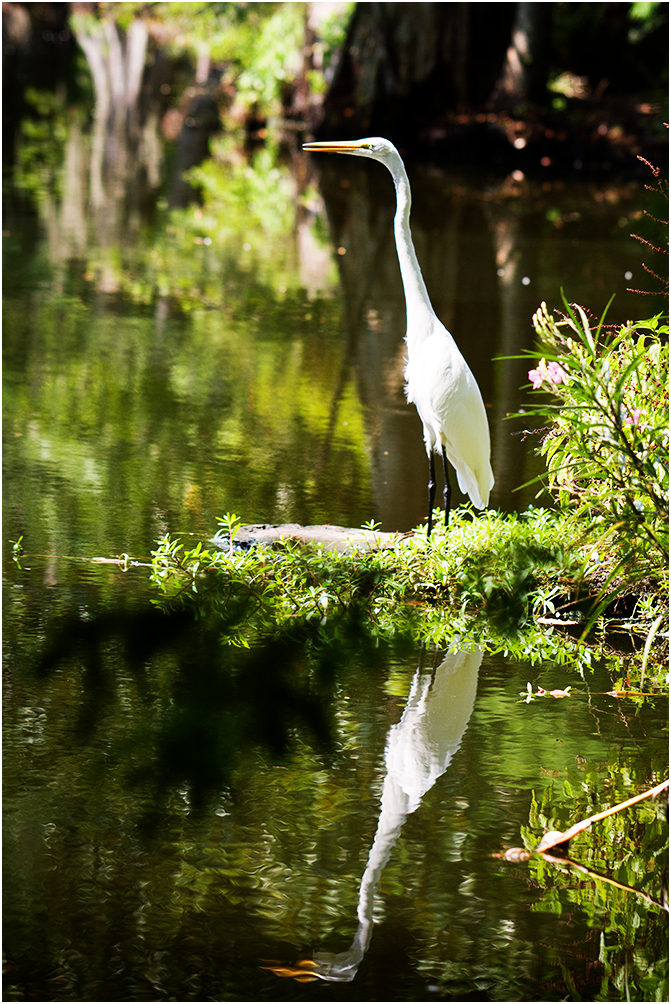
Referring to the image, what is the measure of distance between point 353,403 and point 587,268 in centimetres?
520

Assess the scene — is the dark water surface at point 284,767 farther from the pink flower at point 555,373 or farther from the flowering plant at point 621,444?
the pink flower at point 555,373

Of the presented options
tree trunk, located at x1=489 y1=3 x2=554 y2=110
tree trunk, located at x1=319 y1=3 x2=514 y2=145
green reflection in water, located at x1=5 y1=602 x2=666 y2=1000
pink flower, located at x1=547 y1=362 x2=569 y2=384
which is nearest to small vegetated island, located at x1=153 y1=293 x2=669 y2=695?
pink flower, located at x1=547 y1=362 x2=569 y2=384

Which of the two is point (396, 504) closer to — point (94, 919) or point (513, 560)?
point (513, 560)

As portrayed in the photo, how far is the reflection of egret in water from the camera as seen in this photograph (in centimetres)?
253

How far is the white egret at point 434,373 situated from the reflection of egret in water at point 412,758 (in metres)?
0.87

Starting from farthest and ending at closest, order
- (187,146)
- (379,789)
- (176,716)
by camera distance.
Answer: (187,146) → (379,789) → (176,716)

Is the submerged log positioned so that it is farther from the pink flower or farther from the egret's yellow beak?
the egret's yellow beak

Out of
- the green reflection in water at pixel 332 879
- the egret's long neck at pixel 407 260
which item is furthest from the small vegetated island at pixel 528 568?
the green reflection in water at pixel 332 879

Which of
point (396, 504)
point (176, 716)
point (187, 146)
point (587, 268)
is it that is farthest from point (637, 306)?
point (187, 146)

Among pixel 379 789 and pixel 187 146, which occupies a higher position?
pixel 187 146

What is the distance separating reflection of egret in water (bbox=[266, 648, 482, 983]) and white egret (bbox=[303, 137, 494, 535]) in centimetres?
87

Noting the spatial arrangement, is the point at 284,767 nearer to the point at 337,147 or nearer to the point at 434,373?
the point at 434,373

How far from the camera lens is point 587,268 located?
37.5 feet

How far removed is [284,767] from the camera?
2.06 metres
